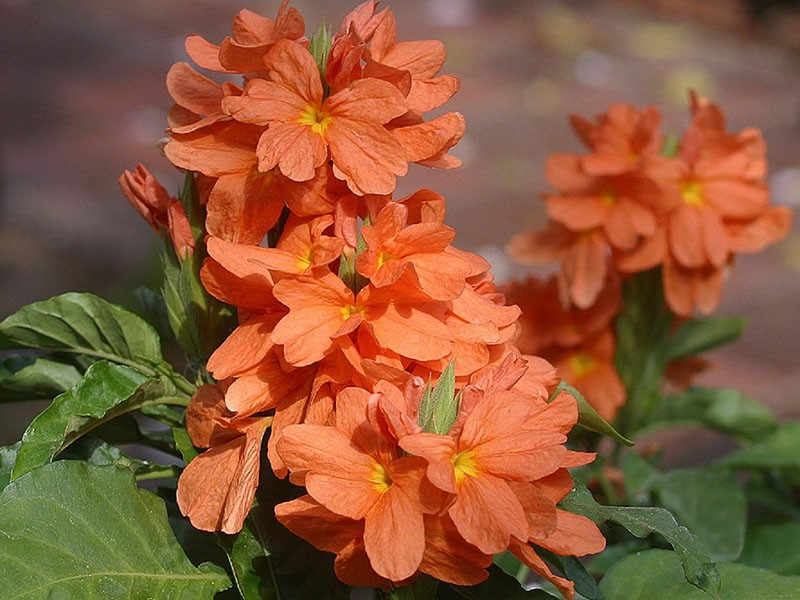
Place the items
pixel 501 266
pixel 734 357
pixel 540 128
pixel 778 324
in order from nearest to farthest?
pixel 734 357 → pixel 778 324 → pixel 501 266 → pixel 540 128

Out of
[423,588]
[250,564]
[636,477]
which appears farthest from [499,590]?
[636,477]

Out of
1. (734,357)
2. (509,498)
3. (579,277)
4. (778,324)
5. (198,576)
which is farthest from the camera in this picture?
(778,324)

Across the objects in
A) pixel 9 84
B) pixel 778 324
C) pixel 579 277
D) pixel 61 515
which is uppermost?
pixel 61 515

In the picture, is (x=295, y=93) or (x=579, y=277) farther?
(x=579, y=277)

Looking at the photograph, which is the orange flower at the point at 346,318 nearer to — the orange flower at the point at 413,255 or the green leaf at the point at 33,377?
the orange flower at the point at 413,255

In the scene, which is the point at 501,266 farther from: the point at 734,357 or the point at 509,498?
the point at 509,498

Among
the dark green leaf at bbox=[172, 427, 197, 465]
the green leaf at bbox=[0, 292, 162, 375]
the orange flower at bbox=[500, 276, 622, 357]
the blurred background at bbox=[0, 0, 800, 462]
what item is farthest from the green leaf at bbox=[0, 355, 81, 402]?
the blurred background at bbox=[0, 0, 800, 462]

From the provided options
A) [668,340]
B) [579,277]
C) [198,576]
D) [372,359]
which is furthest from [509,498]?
[668,340]
